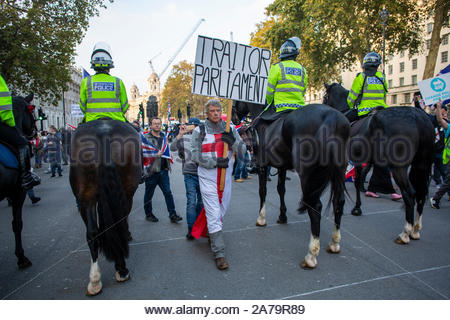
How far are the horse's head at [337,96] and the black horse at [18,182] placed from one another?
5565 millimetres

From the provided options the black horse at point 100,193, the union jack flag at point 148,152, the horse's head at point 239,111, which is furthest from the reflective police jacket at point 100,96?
the horse's head at point 239,111

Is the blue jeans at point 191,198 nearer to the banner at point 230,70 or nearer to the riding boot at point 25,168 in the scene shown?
the banner at point 230,70

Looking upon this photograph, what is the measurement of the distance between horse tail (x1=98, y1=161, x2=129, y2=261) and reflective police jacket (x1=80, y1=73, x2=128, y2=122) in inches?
35.0

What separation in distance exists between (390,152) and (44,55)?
21.0 metres

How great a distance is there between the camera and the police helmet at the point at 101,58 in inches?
157

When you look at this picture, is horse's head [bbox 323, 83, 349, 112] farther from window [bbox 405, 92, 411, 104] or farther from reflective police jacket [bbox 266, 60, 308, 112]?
window [bbox 405, 92, 411, 104]

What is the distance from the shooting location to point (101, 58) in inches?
158

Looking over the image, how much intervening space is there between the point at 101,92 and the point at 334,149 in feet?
9.51

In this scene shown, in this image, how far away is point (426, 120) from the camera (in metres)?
4.58

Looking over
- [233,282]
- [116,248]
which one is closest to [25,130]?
[116,248]

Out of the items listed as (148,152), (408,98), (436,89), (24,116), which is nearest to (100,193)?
(24,116)

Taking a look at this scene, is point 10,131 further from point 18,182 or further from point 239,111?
point 239,111
